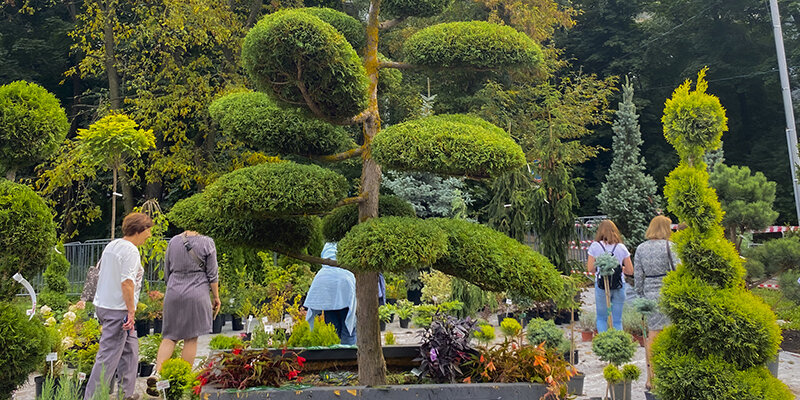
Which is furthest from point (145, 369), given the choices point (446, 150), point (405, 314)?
point (446, 150)

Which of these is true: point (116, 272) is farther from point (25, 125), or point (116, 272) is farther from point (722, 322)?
point (722, 322)

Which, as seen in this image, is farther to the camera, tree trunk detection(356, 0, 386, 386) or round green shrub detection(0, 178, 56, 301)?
tree trunk detection(356, 0, 386, 386)

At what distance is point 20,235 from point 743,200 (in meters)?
9.12

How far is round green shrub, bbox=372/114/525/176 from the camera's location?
3.19 metres

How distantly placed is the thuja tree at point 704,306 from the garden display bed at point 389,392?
0.97 metres

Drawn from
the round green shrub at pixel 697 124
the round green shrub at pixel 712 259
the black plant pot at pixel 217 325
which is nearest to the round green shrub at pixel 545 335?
the round green shrub at pixel 712 259

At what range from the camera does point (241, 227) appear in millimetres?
3809

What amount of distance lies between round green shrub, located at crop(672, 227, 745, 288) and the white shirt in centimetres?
377

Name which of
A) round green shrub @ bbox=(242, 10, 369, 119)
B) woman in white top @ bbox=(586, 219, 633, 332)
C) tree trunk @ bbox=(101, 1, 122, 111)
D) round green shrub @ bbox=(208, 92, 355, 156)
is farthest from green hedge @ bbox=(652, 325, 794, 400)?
tree trunk @ bbox=(101, 1, 122, 111)

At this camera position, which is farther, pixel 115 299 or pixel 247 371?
pixel 115 299

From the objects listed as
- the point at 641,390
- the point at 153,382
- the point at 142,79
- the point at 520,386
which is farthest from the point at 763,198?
the point at 142,79

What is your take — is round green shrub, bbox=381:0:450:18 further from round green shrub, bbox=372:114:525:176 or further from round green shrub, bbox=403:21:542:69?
round green shrub, bbox=372:114:525:176

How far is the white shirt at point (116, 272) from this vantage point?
14.4 feet

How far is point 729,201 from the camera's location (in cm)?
896
